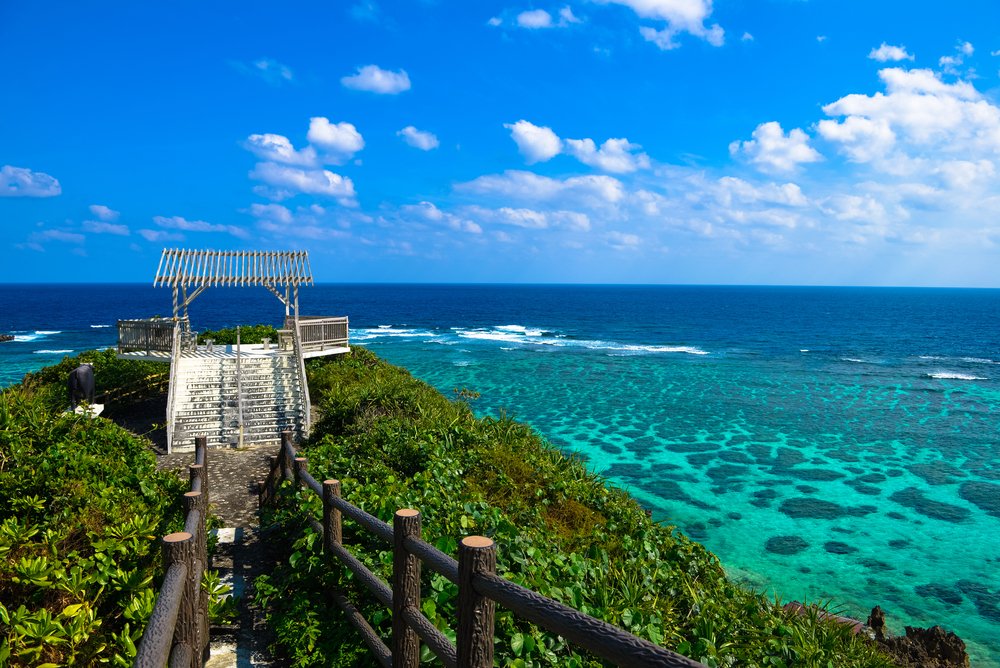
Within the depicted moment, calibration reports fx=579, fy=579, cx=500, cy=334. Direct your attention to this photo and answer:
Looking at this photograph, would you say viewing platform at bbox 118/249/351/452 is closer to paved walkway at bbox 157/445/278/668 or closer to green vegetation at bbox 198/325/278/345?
paved walkway at bbox 157/445/278/668

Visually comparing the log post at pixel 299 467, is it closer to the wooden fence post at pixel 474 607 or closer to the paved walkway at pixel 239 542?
the paved walkway at pixel 239 542

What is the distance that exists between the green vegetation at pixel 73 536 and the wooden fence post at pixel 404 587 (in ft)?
4.68

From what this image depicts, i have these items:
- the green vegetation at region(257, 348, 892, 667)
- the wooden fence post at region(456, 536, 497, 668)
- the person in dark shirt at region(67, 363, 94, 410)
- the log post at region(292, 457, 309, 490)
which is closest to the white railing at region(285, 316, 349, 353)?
the person in dark shirt at region(67, 363, 94, 410)

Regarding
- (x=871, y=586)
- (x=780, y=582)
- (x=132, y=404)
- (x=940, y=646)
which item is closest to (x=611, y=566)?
(x=940, y=646)

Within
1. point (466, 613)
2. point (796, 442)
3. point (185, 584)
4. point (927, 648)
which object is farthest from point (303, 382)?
point (796, 442)

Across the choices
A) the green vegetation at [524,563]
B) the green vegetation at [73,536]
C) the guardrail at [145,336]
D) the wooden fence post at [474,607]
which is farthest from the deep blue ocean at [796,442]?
the guardrail at [145,336]

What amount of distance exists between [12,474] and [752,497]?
1830cm

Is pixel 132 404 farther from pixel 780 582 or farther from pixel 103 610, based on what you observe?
pixel 780 582

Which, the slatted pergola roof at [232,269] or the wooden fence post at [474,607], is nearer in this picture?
the wooden fence post at [474,607]

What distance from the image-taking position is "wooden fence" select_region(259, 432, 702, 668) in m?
1.94

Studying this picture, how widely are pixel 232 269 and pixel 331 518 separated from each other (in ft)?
60.3

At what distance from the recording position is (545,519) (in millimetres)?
7891

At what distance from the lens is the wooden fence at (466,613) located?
76.5 inches

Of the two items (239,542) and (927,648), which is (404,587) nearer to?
(239,542)
